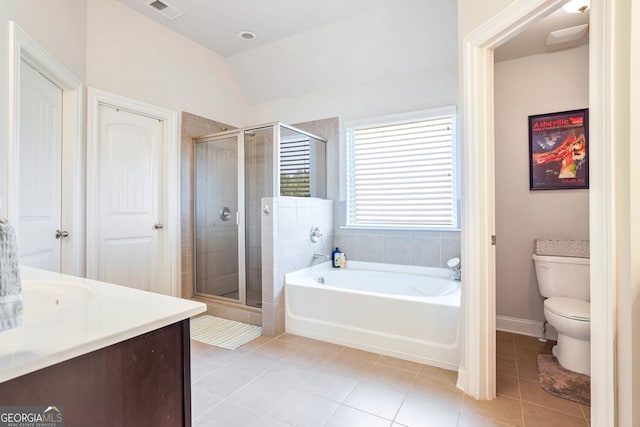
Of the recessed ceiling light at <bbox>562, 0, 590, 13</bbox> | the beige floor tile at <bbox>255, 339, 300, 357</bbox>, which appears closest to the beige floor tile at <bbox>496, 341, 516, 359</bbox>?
the beige floor tile at <bbox>255, 339, 300, 357</bbox>

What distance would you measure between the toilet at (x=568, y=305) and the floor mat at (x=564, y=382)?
0.19ft

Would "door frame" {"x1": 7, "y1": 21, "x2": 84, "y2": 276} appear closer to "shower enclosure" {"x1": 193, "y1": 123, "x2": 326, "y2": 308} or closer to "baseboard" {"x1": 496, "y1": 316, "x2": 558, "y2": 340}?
"shower enclosure" {"x1": 193, "y1": 123, "x2": 326, "y2": 308}

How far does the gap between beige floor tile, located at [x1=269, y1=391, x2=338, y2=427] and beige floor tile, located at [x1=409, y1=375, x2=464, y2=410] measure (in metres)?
0.52

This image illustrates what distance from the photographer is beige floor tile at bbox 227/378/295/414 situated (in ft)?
5.70

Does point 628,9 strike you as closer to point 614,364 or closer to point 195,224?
point 614,364

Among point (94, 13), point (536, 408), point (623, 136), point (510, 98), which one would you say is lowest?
point (536, 408)

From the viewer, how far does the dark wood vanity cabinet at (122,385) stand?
0.59 m

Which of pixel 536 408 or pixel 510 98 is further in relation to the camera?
pixel 510 98

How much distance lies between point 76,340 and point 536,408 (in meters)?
2.14

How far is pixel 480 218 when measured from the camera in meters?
1.77

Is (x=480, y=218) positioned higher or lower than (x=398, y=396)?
higher

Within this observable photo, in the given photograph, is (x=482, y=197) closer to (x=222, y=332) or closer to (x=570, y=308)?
(x=570, y=308)

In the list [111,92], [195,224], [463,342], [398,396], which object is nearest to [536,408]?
[463,342]

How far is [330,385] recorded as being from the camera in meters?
1.94
